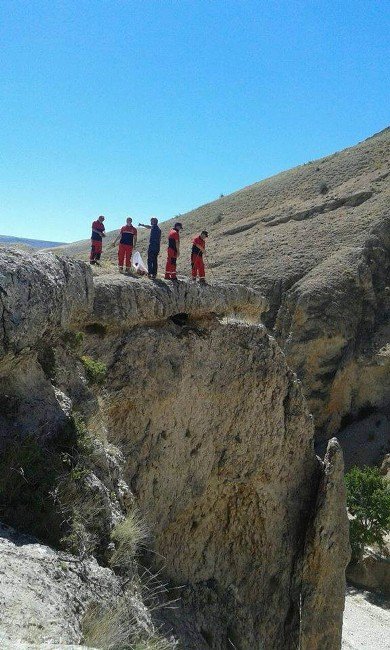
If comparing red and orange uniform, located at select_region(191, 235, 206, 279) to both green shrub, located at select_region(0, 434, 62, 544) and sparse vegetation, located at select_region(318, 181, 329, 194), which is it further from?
sparse vegetation, located at select_region(318, 181, 329, 194)

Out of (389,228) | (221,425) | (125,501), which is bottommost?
(125,501)

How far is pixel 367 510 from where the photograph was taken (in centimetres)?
2100

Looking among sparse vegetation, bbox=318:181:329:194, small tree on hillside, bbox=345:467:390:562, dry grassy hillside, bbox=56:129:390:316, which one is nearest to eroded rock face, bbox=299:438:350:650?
small tree on hillside, bbox=345:467:390:562

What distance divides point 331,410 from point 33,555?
26.3 meters

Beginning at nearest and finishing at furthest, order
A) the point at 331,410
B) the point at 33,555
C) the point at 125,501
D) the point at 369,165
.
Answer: the point at 33,555 → the point at 125,501 → the point at 331,410 → the point at 369,165

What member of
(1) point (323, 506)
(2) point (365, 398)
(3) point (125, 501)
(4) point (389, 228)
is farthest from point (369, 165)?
(3) point (125, 501)

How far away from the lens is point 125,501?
5.28 m

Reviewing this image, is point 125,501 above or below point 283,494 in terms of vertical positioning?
above

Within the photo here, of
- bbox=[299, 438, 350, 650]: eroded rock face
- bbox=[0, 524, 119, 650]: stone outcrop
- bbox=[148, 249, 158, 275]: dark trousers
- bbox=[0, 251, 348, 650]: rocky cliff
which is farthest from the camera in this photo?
bbox=[299, 438, 350, 650]: eroded rock face

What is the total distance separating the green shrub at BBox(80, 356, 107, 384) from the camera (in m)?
6.40

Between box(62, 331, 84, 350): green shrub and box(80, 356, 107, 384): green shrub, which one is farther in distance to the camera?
box(80, 356, 107, 384): green shrub

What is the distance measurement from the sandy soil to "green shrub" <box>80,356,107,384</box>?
11.7 m

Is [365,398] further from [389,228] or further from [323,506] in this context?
[323,506]

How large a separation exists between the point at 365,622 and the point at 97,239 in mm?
14097
